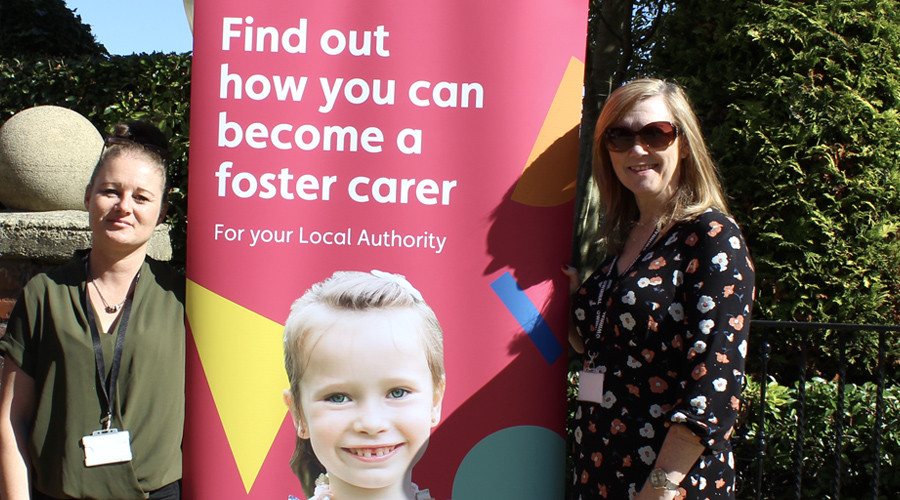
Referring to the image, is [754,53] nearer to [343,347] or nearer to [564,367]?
[564,367]

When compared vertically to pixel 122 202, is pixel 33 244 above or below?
below

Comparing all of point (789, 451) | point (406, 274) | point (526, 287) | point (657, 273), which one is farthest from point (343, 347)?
point (789, 451)

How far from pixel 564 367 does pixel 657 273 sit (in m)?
0.49

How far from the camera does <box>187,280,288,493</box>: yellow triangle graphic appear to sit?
2137 mm

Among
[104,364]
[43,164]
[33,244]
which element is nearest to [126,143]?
[104,364]

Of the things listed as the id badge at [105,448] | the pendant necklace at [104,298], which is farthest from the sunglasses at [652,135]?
the id badge at [105,448]

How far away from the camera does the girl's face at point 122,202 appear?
198 cm

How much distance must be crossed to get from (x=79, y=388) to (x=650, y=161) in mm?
1679

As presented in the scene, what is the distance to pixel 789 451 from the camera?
3.54 m

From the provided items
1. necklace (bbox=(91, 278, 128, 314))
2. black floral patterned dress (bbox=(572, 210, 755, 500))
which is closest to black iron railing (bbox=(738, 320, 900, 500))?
black floral patterned dress (bbox=(572, 210, 755, 500))

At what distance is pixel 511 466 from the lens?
7.24 ft

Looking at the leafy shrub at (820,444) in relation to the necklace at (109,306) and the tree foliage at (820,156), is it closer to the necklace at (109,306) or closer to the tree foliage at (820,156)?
the tree foliage at (820,156)

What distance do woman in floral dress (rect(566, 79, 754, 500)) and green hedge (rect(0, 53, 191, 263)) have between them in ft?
10.7

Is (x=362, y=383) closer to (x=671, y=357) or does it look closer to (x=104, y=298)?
(x=104, y=298)
